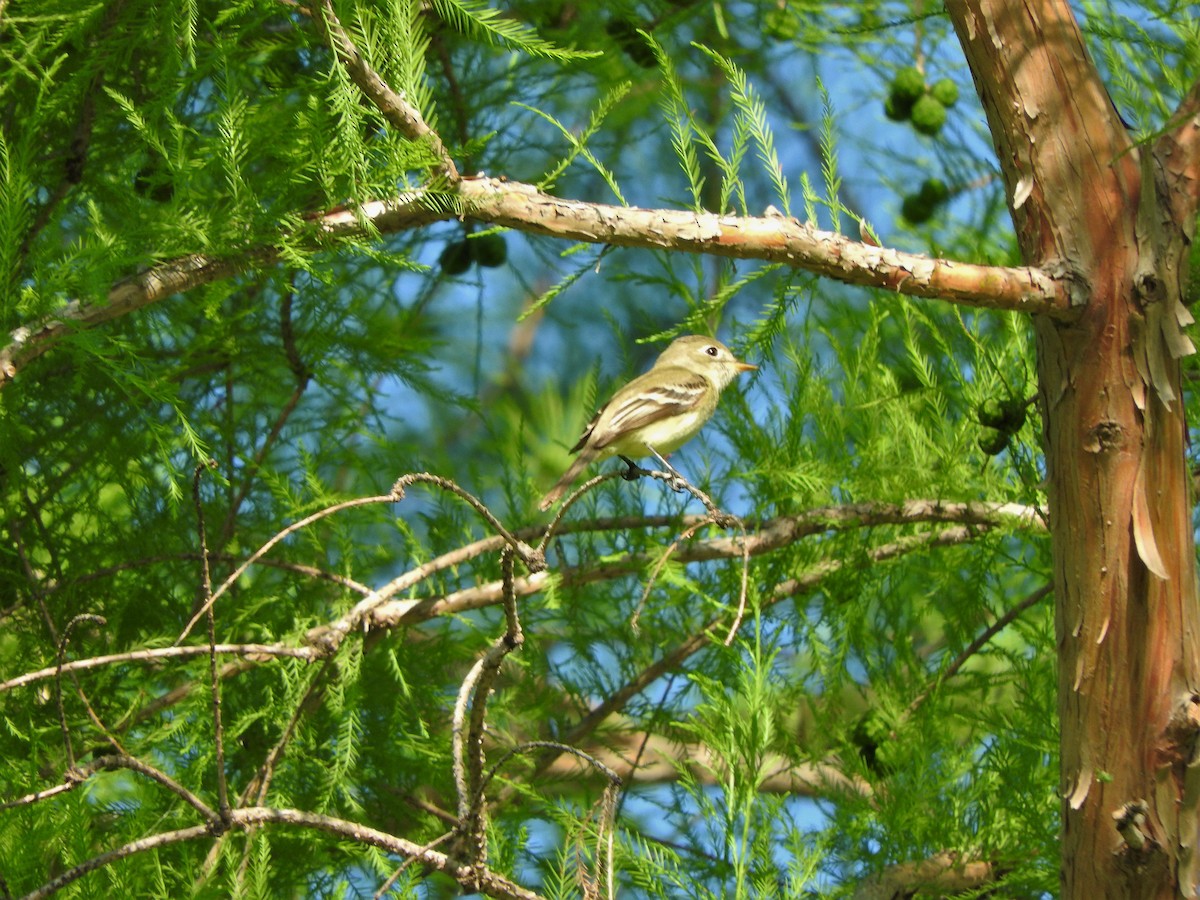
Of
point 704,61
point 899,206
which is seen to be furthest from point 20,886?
point 704,61

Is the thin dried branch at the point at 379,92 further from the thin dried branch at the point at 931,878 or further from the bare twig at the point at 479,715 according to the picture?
the thin dried branch at the point at 931,878

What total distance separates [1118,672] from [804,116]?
15.3ft

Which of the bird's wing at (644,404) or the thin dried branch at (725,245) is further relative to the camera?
the bird's wing at (644,404)

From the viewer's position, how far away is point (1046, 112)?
209cm

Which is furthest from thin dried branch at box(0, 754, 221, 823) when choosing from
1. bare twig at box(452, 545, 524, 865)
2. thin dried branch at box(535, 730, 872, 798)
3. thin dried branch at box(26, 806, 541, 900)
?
thin dried branch at box(535, 730, 872, 798)

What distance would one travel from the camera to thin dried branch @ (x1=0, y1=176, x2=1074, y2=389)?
198 cm

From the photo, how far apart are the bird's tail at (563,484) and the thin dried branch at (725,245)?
1257 millimetres

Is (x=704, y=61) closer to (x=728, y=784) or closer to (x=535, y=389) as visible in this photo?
(x=535, y=389)

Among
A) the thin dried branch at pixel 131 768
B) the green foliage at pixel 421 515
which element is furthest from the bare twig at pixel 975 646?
the thin dried branch at pixel 131 768

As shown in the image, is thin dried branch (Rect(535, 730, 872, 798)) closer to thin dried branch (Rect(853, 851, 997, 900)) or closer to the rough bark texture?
thin dried branch (Rect(853, 851, 997, 900))

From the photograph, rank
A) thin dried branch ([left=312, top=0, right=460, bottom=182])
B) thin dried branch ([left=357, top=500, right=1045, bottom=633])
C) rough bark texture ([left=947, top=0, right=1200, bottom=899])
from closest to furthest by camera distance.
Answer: thin dried branch ([left=312, top=0, right=460, bottom=182])
rough bark texture ([left=947, top=0, right=1200, bottom=899])
thin dried branch ([left=357, top=500, right=1045, bottom=633])

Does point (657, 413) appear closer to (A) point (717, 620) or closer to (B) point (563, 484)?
(B) point (563, 484)

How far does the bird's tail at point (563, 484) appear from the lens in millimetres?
3222

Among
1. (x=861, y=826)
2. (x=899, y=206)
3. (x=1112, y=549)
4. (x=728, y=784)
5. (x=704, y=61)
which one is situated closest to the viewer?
(x=1112, y=549)
